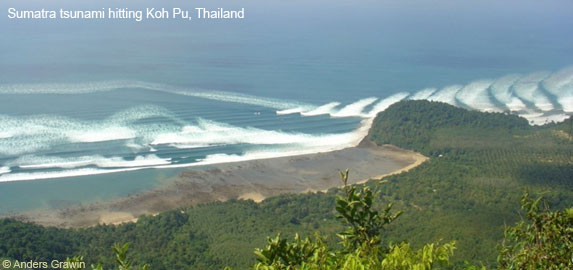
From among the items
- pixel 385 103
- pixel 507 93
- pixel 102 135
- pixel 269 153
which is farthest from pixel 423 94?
pixel 102 135

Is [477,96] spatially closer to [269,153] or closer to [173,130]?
[269,153]

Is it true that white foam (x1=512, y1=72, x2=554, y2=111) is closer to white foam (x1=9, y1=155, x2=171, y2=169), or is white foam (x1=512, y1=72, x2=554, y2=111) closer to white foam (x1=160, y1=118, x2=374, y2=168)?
white foam (x1=160, y1=118, x2=374, y2=168)

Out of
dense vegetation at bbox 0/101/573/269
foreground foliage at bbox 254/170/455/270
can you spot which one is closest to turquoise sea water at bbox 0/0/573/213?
dense vegetation at bbox 0/101/573/269

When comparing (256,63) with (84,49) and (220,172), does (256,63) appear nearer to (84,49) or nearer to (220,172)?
(84,49)

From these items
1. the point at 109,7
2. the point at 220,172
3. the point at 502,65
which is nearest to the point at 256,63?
the point at 502,65

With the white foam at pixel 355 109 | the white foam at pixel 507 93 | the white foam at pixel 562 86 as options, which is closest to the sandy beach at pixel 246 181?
the white foam at pixel 355 109

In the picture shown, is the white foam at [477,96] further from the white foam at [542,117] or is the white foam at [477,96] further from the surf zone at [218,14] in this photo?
the surf zone at [218,14]
